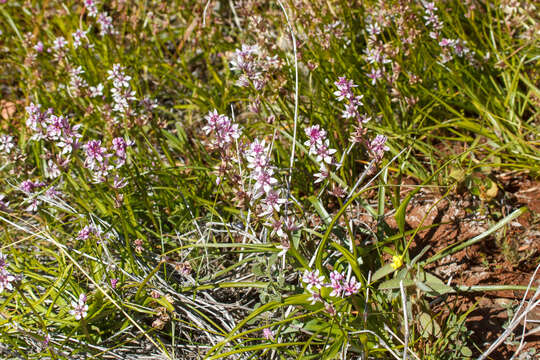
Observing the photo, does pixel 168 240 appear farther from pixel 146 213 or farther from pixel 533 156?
pixel 533 156

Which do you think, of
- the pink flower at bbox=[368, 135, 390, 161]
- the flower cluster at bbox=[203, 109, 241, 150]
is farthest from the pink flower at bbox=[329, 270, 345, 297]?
the flower cluster at bbox=[203, 109, 241, 150]

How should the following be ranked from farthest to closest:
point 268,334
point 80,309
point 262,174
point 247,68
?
point 247,68
point 80,309
point 268,334
point 262,174

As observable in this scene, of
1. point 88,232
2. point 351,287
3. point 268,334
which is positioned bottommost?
point 268,334

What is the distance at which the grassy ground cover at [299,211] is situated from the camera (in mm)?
2146

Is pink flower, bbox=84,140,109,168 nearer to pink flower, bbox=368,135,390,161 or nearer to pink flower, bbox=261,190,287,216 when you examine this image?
pink flower, bbox=261,190,287,216

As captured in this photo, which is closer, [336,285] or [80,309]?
[336,285]

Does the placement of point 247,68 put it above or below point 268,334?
above

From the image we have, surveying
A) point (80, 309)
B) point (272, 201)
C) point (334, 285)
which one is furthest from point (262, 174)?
point (80, 309)

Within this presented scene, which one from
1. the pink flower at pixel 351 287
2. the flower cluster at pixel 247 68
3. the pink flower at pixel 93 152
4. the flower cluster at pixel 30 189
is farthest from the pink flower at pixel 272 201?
the flower cluster at pixel 30 189

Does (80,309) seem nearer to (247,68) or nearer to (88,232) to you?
(88,232)

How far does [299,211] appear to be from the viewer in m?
2.87

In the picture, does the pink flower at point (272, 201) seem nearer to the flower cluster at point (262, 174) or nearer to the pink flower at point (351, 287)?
the flower cluster at point (262, 174)

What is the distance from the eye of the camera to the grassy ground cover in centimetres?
215

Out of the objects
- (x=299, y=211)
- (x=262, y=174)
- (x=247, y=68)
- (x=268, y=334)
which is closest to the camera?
(x=262, y=174)
